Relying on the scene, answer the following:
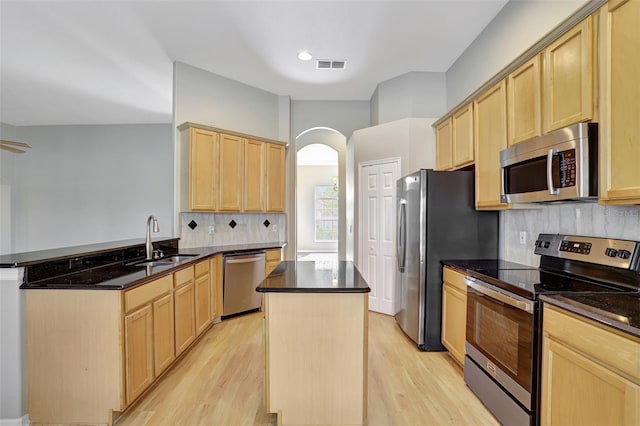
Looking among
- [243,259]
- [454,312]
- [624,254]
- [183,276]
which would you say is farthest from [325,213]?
[624,254]

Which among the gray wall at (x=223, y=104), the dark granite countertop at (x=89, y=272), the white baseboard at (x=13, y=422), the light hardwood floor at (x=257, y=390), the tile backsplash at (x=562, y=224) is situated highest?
the gray wall at (x=223, y=104)

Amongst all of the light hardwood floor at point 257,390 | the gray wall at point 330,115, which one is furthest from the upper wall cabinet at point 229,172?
the light hardwood floor at point 257,390

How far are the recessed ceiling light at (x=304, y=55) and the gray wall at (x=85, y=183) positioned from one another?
3990 millimetres

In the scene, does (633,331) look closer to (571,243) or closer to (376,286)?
(571,243)

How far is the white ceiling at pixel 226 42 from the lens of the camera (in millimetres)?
2971

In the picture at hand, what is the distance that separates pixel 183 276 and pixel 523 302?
2.66m

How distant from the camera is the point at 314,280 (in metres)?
2.07

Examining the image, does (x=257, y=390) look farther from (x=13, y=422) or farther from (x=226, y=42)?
(x=226, y=42)

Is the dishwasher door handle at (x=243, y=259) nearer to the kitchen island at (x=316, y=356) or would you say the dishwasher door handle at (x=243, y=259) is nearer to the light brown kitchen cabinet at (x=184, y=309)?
the light brown kitchen cabinet at (x=184, y=309)

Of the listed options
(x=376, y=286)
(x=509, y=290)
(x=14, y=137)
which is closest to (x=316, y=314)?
(x=509, y=290)

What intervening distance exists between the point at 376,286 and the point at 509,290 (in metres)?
2.45

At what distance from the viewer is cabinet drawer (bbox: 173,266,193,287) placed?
9.09ft

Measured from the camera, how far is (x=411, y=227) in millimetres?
3211

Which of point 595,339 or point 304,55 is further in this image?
point 304,55
